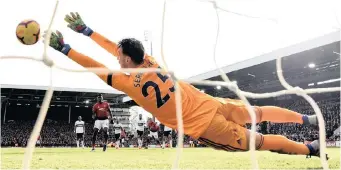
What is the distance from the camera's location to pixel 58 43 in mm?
3092

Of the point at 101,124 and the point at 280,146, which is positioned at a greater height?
the point at 101,124

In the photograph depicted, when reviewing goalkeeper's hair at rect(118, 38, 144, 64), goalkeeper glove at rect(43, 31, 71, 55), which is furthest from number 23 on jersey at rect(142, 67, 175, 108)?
goalkeeper glove at rect(43, 31, 71, 55)

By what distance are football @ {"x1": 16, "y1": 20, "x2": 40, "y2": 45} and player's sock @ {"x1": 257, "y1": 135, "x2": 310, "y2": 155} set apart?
209 centimetres

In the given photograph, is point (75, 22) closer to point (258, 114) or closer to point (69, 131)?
point (258, 114)

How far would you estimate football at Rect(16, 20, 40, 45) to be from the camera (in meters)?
3.20

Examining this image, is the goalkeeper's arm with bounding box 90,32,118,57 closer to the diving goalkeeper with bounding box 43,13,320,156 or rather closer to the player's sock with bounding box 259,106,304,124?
the diving goalkeeper with bounding box 43,13,320,156

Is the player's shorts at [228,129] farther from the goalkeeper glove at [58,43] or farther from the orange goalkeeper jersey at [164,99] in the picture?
the goalkeeper glove at [58,43]

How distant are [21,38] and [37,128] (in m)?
1.30

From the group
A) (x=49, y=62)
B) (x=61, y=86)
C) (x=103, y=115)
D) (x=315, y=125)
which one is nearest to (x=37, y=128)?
(x=49, y=62)

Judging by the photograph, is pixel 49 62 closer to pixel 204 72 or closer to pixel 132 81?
pixel 132 81

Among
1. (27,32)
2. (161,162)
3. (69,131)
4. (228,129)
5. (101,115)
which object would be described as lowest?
(161,162)

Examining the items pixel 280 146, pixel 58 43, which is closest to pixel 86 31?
pixel 58 43

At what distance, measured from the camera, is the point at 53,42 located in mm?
3074

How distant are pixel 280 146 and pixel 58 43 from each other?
2065mm
